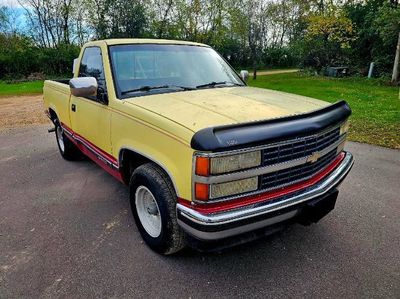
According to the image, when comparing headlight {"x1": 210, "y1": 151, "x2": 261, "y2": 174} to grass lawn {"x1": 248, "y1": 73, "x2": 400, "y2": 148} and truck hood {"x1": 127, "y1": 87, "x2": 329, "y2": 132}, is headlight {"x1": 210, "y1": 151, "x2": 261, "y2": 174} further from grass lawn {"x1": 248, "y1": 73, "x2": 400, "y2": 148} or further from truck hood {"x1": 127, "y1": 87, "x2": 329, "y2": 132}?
grass lawn {"x1": 248, "y1": 73, "x2": 400, "y2": 148}

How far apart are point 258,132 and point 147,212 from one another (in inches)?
58.2

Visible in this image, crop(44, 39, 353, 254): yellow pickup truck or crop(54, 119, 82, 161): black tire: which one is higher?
crop(44, 39, 353, 254): yellow pickup truck

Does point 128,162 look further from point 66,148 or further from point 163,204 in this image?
point 66,148

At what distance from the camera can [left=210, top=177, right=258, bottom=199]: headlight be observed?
7.40 feet

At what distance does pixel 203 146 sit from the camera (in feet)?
7.00

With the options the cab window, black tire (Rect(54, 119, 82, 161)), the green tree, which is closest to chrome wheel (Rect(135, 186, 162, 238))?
the cab window

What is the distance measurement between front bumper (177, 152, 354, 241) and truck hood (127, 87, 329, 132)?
63 cm

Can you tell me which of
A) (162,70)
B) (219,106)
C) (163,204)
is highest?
(162,70)

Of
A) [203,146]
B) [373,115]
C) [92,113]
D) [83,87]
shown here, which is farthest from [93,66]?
[373,115]

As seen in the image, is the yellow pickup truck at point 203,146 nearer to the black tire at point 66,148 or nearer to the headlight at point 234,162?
the headlight at point 234,162

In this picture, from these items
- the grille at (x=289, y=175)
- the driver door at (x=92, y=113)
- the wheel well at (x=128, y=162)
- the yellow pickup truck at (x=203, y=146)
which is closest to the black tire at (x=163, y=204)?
the yellow pickup truck at (x=203, y=146)

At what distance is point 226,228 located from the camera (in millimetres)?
2262

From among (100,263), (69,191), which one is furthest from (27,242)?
(69,191)

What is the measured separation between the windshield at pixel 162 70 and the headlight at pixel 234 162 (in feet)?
4.82
